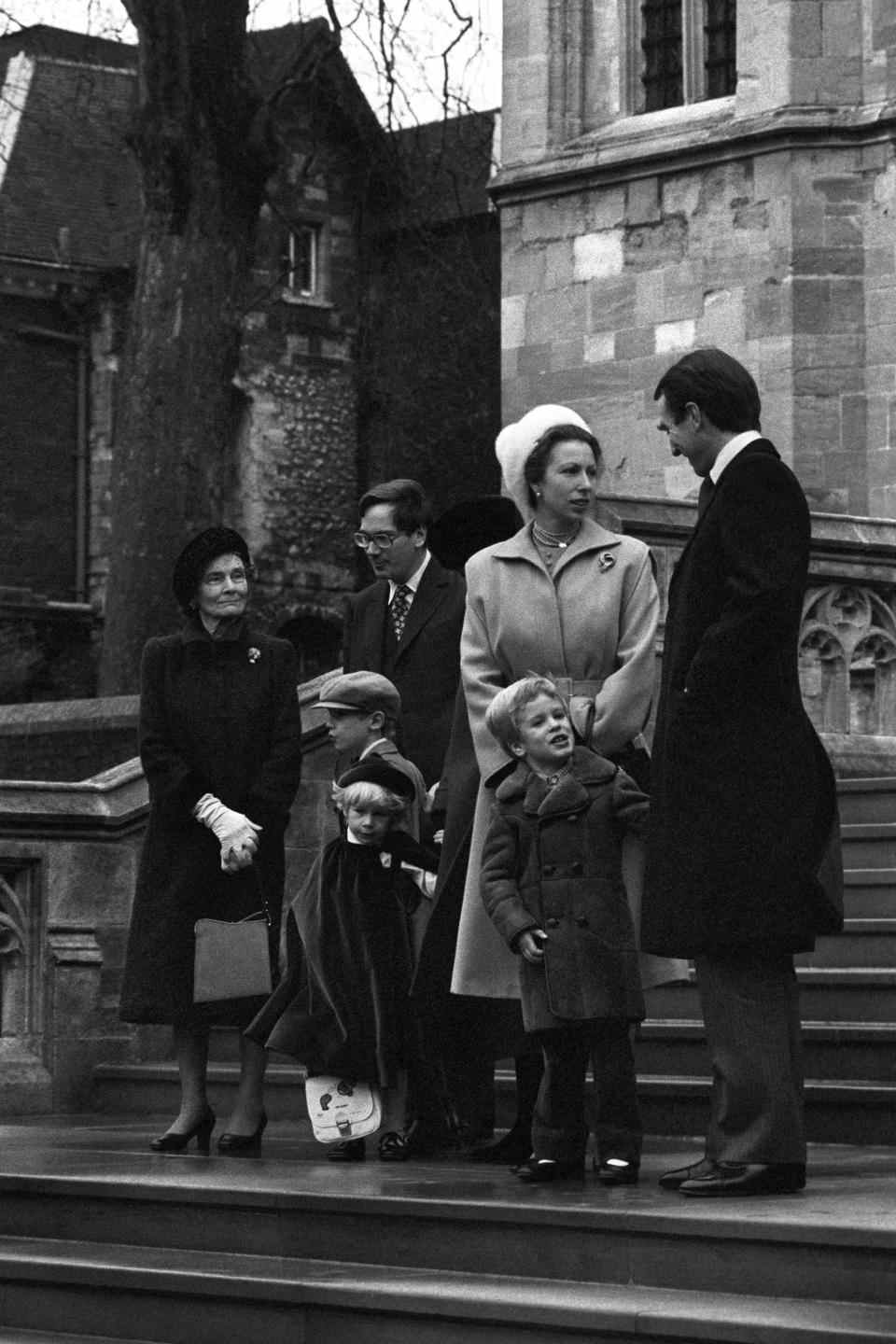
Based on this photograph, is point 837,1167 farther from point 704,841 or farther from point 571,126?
point 571,126

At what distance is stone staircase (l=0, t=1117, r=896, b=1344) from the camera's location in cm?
584

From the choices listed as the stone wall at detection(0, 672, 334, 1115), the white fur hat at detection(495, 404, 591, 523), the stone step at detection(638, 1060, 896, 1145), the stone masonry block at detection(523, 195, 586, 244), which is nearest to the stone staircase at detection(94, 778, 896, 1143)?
the stone step at detection(638, 1060, 896, 1145)

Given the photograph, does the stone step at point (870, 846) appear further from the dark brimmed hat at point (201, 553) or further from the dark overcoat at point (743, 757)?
the dark overcoat at point (743, 757)

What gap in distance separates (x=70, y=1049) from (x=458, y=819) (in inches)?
123

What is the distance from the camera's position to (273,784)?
843cm

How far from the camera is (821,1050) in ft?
27.2

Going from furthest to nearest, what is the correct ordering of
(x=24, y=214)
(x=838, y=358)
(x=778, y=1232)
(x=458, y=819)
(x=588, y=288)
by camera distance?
(x=24, y=214)
(x=588, y=288)
(x=838, y=358)
(x=458, y=819)
(x=778, y=1232)

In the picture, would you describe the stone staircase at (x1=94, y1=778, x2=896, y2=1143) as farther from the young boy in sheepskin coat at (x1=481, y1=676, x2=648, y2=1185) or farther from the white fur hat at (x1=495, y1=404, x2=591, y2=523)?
the white fur hat at (x1=495, y1=404, x2=591, y2=523)

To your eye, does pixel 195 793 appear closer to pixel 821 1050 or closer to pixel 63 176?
pixel 821 1050

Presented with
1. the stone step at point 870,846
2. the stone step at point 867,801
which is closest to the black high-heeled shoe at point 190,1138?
the stone step at point 870,846

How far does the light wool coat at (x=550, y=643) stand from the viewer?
7.32 m

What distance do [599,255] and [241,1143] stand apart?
11.9m

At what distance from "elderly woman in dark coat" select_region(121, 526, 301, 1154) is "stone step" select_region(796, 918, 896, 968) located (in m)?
1.92

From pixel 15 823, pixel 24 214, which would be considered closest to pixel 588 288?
pixel 15 823
